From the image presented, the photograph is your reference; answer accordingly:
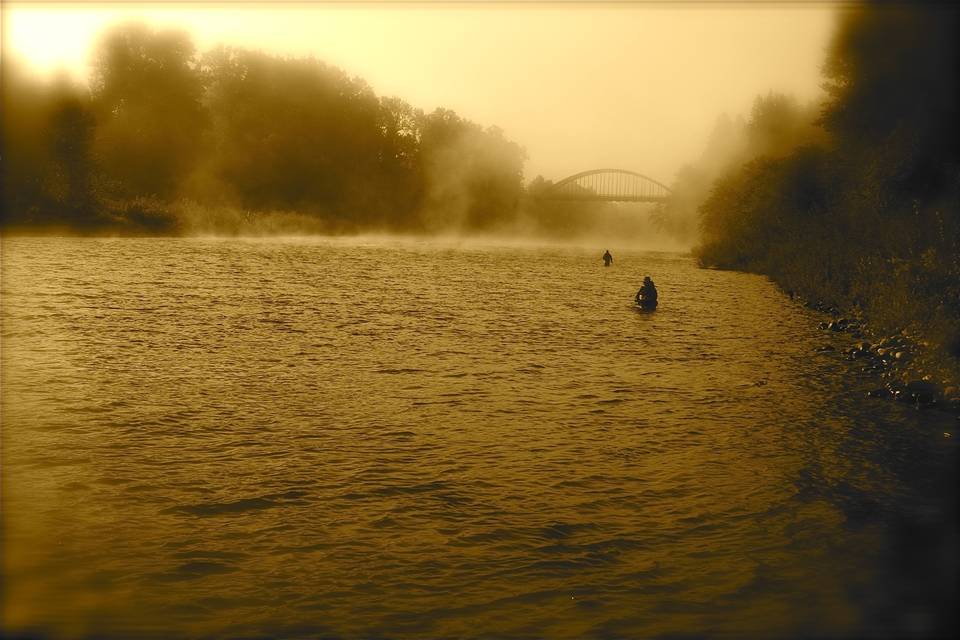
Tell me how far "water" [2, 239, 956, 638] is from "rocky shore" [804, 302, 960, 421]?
0.57 m

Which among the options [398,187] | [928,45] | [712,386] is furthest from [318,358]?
[398,187]

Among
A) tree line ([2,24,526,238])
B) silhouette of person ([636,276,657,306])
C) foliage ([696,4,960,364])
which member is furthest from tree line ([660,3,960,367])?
tree line ([2,24,526,238])

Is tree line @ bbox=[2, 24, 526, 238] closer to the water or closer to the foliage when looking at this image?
the water

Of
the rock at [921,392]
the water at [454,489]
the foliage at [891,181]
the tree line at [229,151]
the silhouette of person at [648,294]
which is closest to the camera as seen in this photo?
the water at [454,489]

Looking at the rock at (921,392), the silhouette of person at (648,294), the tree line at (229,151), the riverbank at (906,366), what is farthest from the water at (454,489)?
the tree line at (229,151)

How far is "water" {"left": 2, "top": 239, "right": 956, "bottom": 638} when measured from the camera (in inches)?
335

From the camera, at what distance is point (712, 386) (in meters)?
19.8

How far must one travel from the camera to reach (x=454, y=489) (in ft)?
39.1

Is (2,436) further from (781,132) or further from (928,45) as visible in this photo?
(781,132)

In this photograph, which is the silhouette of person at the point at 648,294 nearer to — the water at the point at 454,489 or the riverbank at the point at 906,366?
the riverbank at the point at 906,366

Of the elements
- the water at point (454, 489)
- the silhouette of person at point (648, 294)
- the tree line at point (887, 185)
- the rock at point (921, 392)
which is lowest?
the water at point (454, 489)

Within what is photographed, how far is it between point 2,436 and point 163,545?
5472 millimetres

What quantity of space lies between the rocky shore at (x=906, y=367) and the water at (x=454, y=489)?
568 mm

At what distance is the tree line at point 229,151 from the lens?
238 ft
